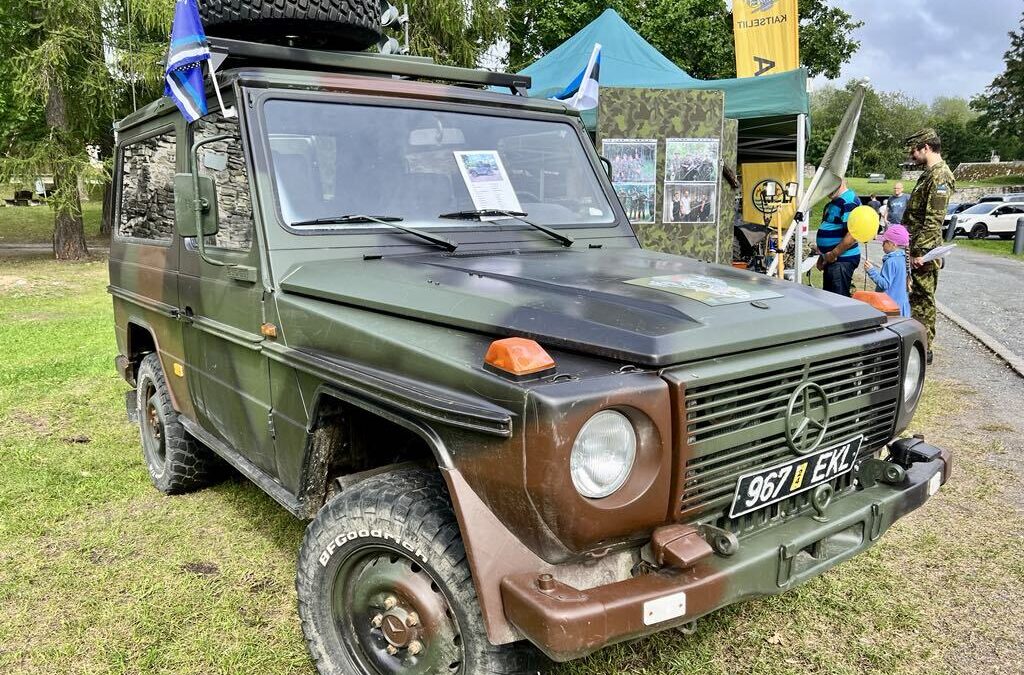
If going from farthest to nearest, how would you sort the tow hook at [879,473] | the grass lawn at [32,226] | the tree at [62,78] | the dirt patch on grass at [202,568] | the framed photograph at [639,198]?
the grass lawn at [32,226], the tree at [62,78], the framed photograph at [639,198], the dirt patch on grass at [202,568], the tow hook at [879,473]

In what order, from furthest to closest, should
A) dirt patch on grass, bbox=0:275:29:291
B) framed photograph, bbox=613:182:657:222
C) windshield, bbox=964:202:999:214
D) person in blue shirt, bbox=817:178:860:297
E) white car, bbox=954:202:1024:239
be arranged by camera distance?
1. windshield, bbox=964:202:999:214
2. white car, bbox=954:202:1024:239
3. dirt patch on grass, bbox=0:275:29:291
4. framed photograph, bbox=613:182:657:222
5. person in blue shirt, bbox=817:178:860:297

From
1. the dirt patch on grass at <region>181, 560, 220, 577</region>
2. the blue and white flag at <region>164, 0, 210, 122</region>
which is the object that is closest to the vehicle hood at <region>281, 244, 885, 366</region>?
the blue and white flag at <region>164, 0, 210, 122</region>

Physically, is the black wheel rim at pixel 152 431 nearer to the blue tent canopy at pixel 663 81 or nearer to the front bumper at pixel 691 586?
the front bumper at pixel 691 586

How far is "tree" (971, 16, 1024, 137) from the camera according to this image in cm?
5469

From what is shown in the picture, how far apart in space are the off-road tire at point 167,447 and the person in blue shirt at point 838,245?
5592 mm

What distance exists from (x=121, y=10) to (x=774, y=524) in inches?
666

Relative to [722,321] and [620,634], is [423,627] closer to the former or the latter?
[620,634]

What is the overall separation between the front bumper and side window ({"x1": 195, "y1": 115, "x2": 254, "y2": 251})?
1795 millimetres

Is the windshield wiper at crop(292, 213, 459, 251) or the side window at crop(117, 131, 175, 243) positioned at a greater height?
the side window at crop(117, 131, 175, 243)

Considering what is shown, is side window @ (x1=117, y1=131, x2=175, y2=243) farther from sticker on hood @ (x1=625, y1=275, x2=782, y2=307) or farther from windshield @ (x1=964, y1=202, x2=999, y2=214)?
windshield @ (x1=964, y1=202, x2=999, y2=214)

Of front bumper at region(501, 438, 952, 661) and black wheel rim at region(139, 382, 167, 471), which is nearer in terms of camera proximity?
front bumper at region(501, 438, 952, 661)

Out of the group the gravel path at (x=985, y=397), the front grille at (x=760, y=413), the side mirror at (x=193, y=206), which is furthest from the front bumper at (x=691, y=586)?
the gravel path at (x=985, y=397)

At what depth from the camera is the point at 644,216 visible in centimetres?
784

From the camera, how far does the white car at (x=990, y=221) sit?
25.4 m
